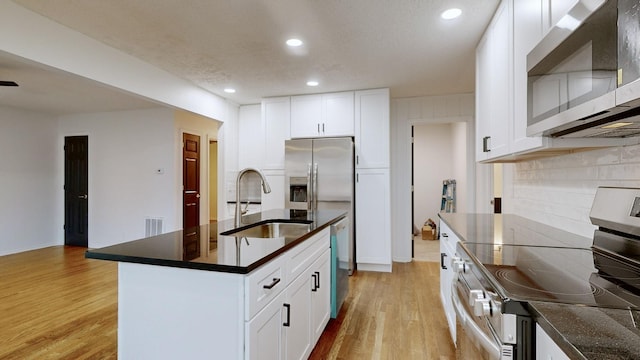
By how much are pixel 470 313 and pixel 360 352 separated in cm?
132

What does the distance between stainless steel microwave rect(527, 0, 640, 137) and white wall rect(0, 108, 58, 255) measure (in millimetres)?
7101

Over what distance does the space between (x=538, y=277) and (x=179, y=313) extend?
1363 millimetres

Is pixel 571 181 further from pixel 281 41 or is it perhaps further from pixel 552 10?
pixel 281 41

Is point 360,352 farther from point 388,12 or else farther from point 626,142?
point 388,12

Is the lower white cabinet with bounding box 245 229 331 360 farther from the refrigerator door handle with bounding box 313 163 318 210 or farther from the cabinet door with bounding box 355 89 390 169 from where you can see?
the cabinet door with bounding box 355 89 390 169

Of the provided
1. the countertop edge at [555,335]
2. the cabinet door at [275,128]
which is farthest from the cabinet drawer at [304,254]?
the cabinet door at [275,128]

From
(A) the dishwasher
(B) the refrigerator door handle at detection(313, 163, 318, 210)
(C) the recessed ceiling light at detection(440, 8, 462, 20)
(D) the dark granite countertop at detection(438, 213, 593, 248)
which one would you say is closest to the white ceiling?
(C) the recessed ceiling light at detection(440, 8, 462, 20)

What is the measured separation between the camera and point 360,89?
430 centimetres

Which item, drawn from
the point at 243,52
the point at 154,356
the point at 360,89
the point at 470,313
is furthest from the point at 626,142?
the point at 360,89

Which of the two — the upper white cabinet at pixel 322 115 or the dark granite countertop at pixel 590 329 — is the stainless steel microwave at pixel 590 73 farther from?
the upper white cabinet at pixel 322 115

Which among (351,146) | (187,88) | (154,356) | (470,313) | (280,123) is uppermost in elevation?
(187,88)

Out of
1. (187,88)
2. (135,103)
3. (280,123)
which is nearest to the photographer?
(187,88)

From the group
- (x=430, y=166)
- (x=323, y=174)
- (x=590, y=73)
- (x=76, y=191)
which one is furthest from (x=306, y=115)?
(x=76, y=191)

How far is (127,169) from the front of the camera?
18.6 feet
